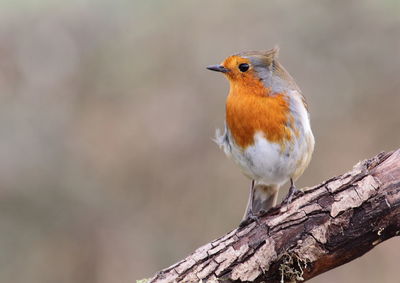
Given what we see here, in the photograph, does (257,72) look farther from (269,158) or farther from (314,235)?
(314,235)

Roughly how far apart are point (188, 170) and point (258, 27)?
189 centimetres

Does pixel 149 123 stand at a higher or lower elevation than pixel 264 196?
higher

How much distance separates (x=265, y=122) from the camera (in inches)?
166

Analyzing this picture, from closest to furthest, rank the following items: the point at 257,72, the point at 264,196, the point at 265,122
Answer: the point at 265,122 < the point at 257,72 < the point at 264,196

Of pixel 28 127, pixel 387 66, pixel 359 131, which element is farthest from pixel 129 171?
pixel 387 66

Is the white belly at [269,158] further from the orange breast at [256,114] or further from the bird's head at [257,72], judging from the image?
the bird's head at [257,72]

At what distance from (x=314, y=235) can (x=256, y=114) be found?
1063 mm

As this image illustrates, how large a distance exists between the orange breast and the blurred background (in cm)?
239

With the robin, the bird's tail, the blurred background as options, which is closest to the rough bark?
the robin

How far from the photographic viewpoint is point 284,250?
3.55 meters

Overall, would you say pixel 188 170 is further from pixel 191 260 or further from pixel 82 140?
pixel 191 260

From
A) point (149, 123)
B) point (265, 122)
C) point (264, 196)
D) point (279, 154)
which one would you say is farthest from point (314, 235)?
point (149, 123)

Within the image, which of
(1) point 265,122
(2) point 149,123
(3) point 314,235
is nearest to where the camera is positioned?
(3) point 314,235

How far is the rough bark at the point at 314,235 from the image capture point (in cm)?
343
